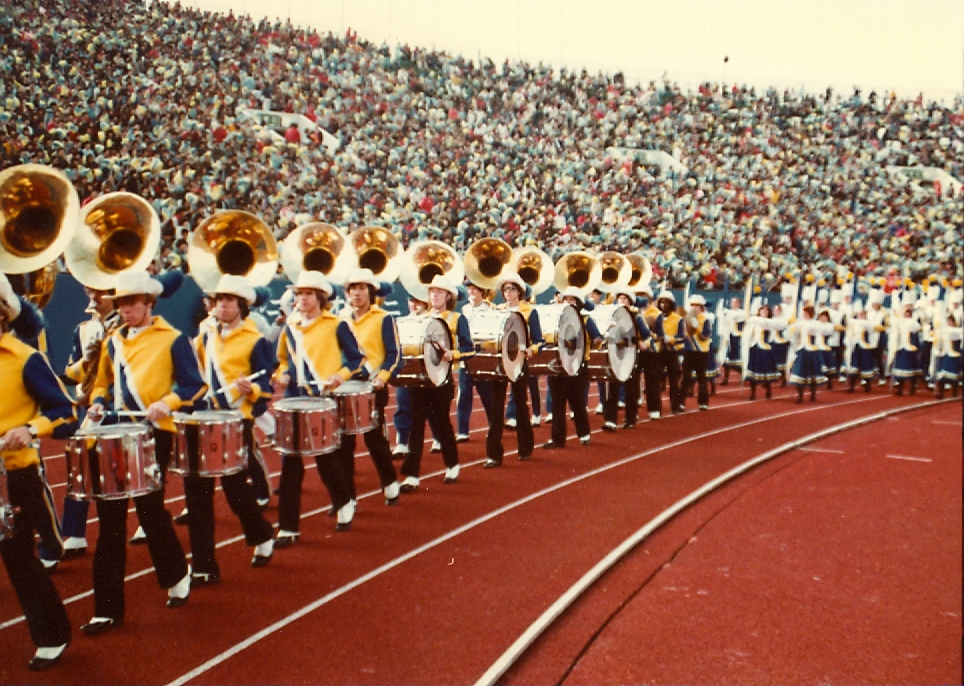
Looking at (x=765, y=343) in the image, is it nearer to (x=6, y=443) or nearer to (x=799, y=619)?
(x=799, y=619)

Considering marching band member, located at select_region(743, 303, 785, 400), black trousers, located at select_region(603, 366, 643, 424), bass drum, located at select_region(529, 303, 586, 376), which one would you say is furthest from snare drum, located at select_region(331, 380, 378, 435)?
marching band member, located at select_region(743, 303, 785, 400)

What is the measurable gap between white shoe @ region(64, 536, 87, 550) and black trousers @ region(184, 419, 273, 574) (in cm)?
110

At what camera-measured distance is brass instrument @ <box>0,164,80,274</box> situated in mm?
5359

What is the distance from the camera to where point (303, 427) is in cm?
590

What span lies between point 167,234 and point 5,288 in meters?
10.2

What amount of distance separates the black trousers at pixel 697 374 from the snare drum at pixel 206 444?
31.3ft

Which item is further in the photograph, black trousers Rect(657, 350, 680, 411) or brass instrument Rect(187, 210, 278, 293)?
black trousers Rect(657, 350, 680, 411)

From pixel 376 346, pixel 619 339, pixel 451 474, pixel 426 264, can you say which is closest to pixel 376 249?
pixel 426 264

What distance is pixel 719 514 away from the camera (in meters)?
7.29

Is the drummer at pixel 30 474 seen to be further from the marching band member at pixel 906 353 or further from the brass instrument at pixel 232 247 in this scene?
the marching band member at pixel 906 353

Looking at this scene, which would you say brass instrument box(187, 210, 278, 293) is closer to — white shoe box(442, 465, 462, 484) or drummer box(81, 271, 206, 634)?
drummer box(81, 271, 206, 634)

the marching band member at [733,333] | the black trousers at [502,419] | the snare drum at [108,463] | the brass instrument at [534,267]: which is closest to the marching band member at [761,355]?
the marching band member at [733,333]

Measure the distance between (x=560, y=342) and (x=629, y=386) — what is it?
2074 millimetres

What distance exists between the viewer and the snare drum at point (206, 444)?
5.10 metres
